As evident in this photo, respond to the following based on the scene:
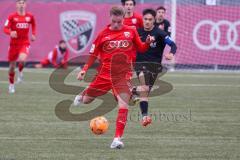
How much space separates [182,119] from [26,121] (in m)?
2.80

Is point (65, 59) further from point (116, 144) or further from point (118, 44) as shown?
point (116, 144)

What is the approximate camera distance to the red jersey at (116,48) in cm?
1031

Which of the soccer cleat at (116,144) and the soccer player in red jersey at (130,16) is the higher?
the soccer cleat at (116,144)

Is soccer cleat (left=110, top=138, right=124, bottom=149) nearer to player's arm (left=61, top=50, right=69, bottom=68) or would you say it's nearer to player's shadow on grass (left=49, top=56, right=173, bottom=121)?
player's shadow on grass (left=49, top=56, right=173, bottom=121)

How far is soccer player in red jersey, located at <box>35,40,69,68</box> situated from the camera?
27281mm

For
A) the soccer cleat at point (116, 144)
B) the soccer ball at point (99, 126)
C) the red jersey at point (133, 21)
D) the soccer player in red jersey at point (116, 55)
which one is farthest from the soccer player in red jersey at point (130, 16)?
the soccer cleat at point (116, 144)

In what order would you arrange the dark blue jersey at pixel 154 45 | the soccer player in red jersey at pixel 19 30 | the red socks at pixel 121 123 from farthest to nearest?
the soccer player in red jersey at pixel 19 30 < the dark blue jersey at pixel 154 45 < the red socks at pixel 121 123

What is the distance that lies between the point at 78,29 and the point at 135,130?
Answer: 16553 millimetres

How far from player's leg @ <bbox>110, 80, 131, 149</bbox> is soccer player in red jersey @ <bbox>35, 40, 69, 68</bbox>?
54.9ft

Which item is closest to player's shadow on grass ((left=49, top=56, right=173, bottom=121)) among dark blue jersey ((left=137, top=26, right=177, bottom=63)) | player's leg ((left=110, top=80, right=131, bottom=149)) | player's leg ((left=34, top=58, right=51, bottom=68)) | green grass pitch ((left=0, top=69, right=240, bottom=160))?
green grass pitch ((left=0, top=69, right=240, bottom=160))

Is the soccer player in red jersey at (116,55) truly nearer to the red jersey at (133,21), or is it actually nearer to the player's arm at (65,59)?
the red jersey at (133,21)

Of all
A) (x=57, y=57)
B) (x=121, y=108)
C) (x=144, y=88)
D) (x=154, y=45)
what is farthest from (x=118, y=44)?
(x=57, y=57)

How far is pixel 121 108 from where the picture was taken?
10.0 meters

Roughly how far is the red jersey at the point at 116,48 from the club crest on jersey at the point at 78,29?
17116mm
